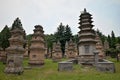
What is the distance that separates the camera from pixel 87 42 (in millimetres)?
30203

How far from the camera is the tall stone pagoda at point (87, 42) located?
29.9m

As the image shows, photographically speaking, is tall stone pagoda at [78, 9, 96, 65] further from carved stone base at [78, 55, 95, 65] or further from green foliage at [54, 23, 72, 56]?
green foliage at [54, 23, 72, 56]

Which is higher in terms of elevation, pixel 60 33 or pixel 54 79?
pixel 60 33

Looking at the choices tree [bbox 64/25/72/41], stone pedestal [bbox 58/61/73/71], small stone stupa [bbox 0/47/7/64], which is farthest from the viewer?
tree [bbox 64/25/72/41]

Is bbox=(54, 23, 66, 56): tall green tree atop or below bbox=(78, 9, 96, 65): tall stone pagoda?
atop

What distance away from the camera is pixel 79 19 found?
33156mm

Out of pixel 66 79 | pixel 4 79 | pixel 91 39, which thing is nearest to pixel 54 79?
pixel 66 79

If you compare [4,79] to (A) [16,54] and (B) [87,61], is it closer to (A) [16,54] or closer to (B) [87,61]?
(A) [16,54]

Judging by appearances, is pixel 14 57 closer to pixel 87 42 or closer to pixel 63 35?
pixel 87 42

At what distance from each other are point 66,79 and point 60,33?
51439mm

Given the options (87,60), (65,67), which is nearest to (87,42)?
(87,60)

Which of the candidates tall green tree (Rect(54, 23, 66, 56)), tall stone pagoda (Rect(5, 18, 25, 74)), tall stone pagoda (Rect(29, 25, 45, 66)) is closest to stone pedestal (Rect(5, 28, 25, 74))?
tall stone pagoda (Rect(5, 18, 25, 74))

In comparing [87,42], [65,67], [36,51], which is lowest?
[65,67]

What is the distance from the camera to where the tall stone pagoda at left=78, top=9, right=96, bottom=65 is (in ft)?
98.2
